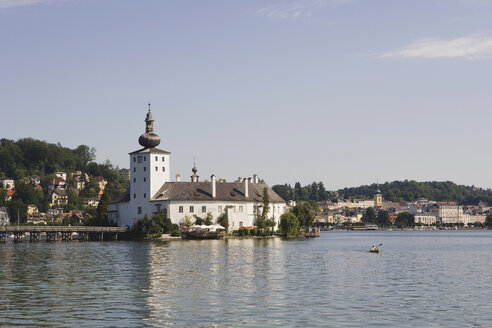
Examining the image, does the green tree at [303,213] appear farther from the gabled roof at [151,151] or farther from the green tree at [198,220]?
the gabled roof at [151,151]

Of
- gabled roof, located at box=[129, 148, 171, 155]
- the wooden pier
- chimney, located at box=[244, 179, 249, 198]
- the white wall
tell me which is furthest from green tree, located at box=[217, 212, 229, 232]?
the wooden pier

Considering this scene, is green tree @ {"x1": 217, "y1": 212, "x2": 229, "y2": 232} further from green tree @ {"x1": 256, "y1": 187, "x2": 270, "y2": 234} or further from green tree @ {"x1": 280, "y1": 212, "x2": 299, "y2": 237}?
green tree @ {"x1": 280, "y1": 212, "x2": 299, "y2": 237}

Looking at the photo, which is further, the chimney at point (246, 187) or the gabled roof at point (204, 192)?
the chimney at point (246, 187)

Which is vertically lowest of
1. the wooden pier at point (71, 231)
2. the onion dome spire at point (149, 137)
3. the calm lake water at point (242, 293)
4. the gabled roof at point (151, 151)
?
the calm lake water at point (242, 293)

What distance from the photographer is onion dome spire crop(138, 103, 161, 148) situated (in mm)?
113750

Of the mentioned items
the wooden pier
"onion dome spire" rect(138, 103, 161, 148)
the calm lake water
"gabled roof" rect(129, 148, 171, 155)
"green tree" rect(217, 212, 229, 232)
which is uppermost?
"onion dome spire" rect(138, 103, 161, 148)

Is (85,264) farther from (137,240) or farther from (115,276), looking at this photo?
(137,240)

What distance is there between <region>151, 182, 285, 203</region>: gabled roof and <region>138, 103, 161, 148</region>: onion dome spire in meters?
6.65

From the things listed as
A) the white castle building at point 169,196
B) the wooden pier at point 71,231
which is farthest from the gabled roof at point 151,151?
the wooden pier at point 71,231

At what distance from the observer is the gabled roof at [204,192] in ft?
360

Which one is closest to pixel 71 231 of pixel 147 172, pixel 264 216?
pixel 147 172

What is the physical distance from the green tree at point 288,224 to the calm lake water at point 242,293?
5338 centimetres

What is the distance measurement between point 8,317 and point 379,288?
1892 centimetres

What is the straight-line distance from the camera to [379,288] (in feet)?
126
